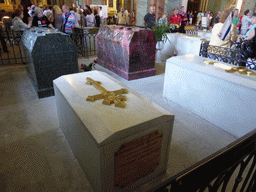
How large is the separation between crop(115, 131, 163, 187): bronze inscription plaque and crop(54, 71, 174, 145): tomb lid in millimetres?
122

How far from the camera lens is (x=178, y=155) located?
7.65ft

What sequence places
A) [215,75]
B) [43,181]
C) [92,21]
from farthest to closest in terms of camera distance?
[92,21] → [215,75] → [43,181]

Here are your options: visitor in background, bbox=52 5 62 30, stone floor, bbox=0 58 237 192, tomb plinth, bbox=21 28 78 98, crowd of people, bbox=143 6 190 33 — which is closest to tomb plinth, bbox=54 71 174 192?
stone floor, bbox=0 58 237 192

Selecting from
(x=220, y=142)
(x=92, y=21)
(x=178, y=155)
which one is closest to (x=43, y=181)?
(x=178, y=155)

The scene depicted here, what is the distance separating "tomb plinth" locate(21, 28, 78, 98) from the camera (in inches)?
A: 139

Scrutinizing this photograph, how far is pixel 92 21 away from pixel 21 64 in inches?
210

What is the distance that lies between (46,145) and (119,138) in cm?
142

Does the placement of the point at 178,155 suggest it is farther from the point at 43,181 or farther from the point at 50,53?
the point at 50,53

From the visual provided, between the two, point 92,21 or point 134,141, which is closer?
point 134,141

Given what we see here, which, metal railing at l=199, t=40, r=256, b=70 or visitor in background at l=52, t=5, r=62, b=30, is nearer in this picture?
metal railing at l=199, t=40, r=256, b=70

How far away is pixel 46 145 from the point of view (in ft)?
8.15

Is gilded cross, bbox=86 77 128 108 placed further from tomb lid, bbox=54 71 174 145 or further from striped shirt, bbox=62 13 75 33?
striped shirt, bbox=62 13 75 33

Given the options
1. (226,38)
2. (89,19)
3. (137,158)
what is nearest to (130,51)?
(226,38)

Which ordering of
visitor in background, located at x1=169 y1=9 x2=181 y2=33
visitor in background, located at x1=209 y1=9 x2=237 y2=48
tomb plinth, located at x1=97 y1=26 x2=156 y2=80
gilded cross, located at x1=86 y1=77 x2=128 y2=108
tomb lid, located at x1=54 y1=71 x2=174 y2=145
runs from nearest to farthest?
1. tomb lid, located at x1=54 y1=71 x2=174 y2=145
2. gilded cross, located at x1=86 y1=77 x2=128 y2=108
3. visitor in background, located at x1=209 y1=9 x2=237 y2=48
4. tomb plinth, located at x1=97 y1=26 x2=156 y2=80
5. visitor in background, located at x1=169 y1=9 x2=181 y2=33
